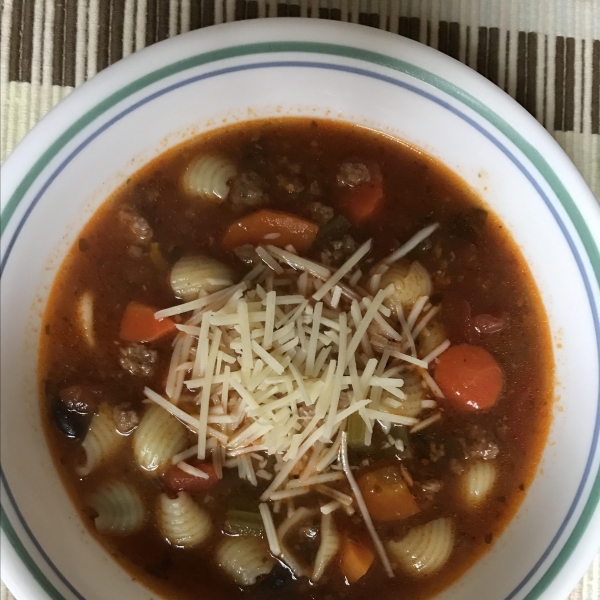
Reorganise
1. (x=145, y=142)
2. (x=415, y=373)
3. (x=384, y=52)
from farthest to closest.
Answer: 1. (x=415, y=373)
2. (x=145, y=142)
3. (x=384, y=52)

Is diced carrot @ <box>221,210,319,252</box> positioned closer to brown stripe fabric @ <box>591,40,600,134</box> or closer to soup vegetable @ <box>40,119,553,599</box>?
soup vegetable @ <box>40,119,553,599</box>

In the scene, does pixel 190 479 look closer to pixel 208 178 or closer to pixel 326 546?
pixel 326 546

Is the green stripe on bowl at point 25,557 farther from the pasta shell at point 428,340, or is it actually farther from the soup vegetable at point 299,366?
the pasta shell at point 428,340

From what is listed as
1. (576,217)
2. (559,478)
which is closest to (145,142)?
(576,217)

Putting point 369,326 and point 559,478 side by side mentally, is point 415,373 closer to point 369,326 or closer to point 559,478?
point 369,326

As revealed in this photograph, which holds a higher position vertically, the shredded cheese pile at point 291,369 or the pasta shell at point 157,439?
the shredded cheese pile at point 291,369

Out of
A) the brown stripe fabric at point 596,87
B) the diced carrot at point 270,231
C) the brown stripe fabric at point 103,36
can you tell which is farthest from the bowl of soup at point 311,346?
the brown stripe fabric at point 596,87

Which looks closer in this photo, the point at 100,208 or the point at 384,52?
the point at 384,52
